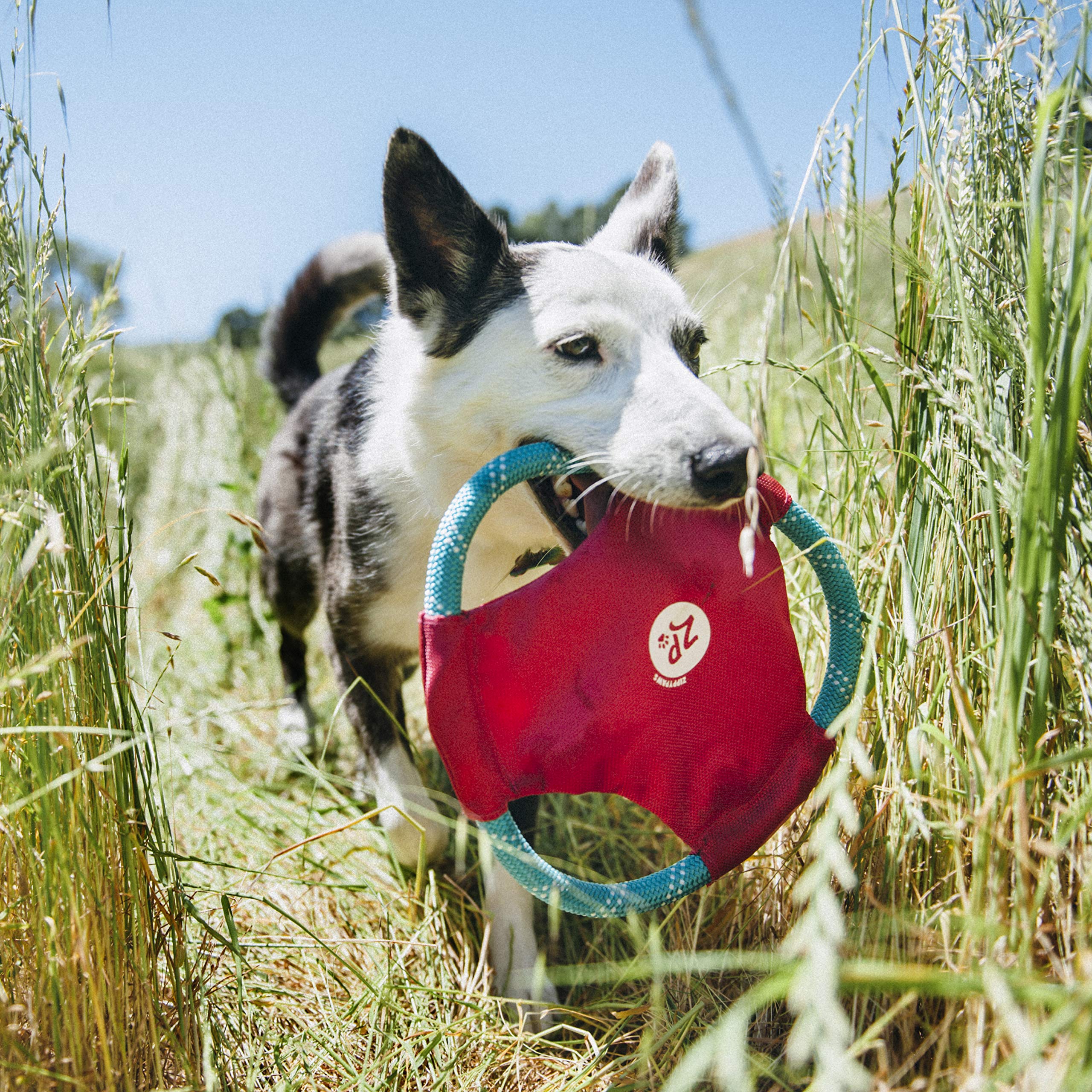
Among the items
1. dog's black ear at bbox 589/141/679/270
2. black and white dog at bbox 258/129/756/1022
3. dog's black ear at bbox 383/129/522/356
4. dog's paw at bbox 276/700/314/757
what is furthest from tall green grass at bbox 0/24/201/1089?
dog's paw at bbox 276/700/314/757

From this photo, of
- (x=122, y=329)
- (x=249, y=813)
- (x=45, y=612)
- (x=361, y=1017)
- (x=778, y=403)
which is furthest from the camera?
(x=778, y=403)

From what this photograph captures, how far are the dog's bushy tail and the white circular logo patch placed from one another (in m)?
2.12

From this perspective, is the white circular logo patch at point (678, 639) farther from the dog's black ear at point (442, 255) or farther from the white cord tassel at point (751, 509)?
the dog's black ear at point (442, 255)

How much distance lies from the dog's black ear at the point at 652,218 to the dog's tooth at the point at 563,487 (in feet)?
2.79

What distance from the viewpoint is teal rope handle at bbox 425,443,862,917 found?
1.34 metres

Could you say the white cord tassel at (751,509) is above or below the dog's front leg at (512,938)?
above

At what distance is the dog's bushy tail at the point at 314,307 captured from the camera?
10.5ft

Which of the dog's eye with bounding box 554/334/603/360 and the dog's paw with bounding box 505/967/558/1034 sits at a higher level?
the dog's eye with bounding box 554/334/603/360

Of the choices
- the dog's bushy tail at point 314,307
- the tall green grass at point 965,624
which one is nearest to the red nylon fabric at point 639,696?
the tall green grass at point 965,624

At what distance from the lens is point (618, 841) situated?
228cm

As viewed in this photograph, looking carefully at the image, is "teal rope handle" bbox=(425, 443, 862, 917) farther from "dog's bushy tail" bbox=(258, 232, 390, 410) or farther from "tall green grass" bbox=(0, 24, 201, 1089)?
"dog's bushy tail" bbox=(258, 232, 390, 410)

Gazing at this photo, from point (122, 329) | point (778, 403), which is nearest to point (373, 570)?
point (122, 329)

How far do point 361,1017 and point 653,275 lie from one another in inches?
66.7

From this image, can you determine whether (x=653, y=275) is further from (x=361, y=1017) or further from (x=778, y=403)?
(x=361, y=1017)
